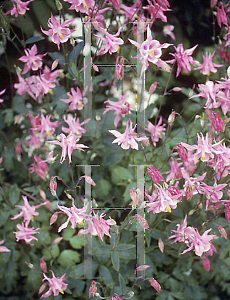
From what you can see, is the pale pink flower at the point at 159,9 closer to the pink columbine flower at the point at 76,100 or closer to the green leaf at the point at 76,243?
the pink columbine flower at the point at 76,100

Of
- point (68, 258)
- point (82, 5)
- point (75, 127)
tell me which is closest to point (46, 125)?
point (75, 127)

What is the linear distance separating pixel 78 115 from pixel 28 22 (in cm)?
43

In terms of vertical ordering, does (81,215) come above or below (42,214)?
above

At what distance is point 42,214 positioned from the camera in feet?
3.72

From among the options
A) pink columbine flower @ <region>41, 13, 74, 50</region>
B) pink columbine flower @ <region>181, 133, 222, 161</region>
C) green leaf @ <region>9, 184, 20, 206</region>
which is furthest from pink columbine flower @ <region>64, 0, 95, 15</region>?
green leaf @ <region>9, 184, 20, 206</region>

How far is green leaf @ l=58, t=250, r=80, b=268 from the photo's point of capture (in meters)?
1.10

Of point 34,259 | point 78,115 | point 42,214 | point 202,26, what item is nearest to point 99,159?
point 78,115

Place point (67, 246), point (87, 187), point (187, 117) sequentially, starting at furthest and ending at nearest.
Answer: point (187, 117)
point (67, 246)
point (87, 187)

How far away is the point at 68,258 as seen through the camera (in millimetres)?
1109

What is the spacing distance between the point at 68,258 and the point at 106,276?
21cm

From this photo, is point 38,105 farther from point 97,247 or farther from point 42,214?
point 97,247

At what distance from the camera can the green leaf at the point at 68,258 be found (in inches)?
43.4

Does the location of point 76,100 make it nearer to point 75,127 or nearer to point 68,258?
point 75,127

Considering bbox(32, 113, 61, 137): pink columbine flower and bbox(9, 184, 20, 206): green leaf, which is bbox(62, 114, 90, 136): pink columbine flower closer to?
bbox(32, 113, 61, 137): pink columbine flower
